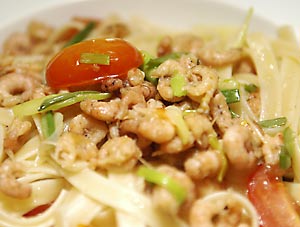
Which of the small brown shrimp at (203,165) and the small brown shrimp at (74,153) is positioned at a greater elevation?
the small brown shrimp at (203,165)

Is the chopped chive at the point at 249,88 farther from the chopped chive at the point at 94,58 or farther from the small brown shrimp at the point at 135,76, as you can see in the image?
the chopped chive at the point at 94,58

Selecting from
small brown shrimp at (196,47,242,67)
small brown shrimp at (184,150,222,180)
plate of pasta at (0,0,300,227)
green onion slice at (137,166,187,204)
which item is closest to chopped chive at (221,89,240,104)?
plate of pasta at (0,0,300,227)

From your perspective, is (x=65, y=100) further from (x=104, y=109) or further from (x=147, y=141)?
(x=147, y=141)

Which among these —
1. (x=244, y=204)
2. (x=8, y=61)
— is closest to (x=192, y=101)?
(x=244, y=204)

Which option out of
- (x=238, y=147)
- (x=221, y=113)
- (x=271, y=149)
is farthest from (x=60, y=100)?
(x=271, y=149)

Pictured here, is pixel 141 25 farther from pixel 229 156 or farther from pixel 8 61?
pixel 229 156

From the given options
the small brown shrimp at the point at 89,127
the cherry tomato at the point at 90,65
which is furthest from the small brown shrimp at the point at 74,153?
the cherry tomato at the point at 90,65
